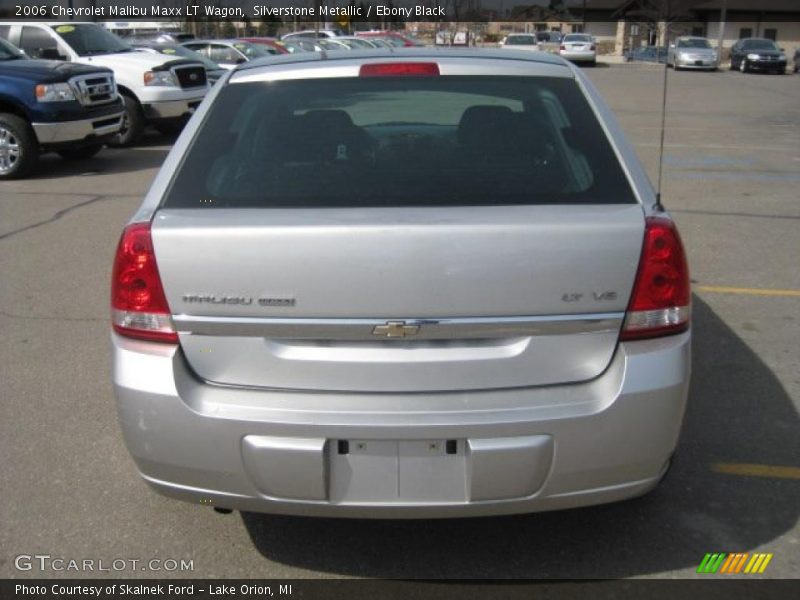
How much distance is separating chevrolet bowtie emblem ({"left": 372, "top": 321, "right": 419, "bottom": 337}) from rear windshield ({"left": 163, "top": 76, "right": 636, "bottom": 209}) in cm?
42

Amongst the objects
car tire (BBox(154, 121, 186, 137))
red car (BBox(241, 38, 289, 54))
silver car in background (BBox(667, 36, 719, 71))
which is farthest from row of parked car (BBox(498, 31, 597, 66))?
car tire (BBox(154, 121, 186, 137))

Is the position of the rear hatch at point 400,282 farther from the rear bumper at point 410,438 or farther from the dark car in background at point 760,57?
the dark car in background at point 760,57

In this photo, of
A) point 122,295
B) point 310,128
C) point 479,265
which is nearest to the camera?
point 479,265

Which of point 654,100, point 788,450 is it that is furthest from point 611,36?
point 788,450

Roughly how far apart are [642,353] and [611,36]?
72458 mm

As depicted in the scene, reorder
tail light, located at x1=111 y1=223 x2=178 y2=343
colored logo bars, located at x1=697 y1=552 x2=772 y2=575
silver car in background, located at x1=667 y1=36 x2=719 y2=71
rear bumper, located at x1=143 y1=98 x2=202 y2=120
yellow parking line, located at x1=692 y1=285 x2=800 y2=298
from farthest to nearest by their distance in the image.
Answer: silver car in background, located at x1=667 y1=36 x2=719 y2=71, rear bumper, located at x1=143 y1=98 x2=202 y2=120, yellow parking line, located at x1=692 y1=285 x2=800 y2=298, colored logo bars, located at x1=697 y1=552 x2=772 y2=575, tail light, located at x1=111 y1=223 x2=178 y2=343

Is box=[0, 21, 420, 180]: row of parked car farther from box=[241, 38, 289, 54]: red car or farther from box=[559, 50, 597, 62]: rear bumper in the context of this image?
box=[559, 50, 597, 62]: rear bumper

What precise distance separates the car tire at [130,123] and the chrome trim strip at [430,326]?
11924mm

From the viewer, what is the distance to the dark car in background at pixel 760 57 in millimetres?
37875

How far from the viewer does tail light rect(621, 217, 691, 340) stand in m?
2.76

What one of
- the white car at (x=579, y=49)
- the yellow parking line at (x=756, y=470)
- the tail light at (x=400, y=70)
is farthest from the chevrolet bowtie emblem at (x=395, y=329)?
the white car at (x=579, y=49)

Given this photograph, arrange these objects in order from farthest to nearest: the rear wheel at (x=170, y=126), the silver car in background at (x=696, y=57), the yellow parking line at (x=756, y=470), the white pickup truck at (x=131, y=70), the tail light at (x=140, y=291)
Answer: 1. the silver car in background at (x=696, y=57)
2. the rear wheel at (x=170, y=126)
3. the white pickup truck at (x=131, y=70)
4. the yellow parking line at (x=756, y=470)
5. the tail light at (x=140, y=291)

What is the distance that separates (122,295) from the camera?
287cm

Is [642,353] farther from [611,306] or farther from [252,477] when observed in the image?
[252,477]
